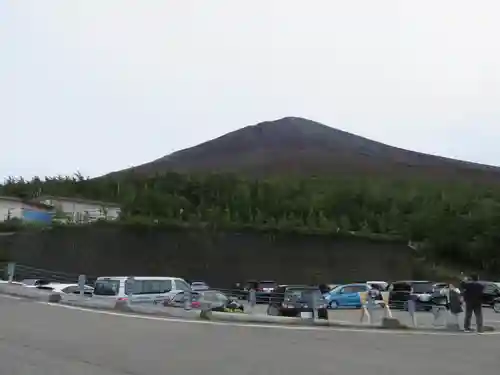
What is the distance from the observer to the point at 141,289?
26.5 meters

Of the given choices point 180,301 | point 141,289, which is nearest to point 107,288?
point 141,289

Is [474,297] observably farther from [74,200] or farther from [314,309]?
[74,200]

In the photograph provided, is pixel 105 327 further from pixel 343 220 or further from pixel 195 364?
pixel 343 220

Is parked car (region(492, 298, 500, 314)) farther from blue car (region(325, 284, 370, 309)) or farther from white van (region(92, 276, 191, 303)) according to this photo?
white van (region(92, 276, 191, 303))

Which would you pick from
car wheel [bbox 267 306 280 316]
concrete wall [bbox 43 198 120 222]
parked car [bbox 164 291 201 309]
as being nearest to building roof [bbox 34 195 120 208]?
concrete wall [bbox 43 198 120 222]

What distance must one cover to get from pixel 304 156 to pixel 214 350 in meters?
140

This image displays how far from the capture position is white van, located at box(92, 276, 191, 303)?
84.9ft

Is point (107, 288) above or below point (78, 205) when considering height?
below

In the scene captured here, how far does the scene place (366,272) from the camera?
5784 centimetres

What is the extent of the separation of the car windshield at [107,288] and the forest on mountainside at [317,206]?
85.2 feet

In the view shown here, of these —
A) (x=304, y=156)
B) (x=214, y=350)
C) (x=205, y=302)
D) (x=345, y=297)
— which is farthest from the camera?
(x=304, y=156)

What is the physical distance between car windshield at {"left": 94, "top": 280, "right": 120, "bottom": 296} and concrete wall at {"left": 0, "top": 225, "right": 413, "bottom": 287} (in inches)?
925

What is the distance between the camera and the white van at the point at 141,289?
25875mm

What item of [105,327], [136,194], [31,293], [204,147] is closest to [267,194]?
[136,194]
